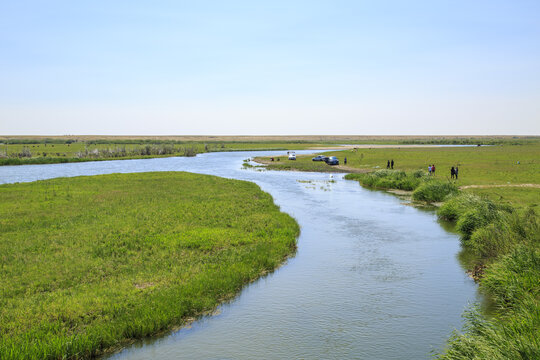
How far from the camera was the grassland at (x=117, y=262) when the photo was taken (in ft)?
42.0

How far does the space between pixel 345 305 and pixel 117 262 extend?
1090 cm

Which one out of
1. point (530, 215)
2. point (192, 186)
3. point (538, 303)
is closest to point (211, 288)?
point (538, 303)

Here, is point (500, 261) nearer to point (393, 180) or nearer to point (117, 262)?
point (117, 262)

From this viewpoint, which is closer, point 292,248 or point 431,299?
point 431,299

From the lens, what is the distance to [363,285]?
1828 centimetres

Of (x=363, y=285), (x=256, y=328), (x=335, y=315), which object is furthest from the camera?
(x=363, y=285)

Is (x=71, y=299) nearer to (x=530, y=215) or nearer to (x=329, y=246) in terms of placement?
(x=329, y=246)

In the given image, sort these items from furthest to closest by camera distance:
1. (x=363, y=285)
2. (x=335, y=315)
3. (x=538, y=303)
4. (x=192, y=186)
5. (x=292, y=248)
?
1. (x=192, y=186)
2. (x=292, y=248)
3. (x=363, y=285)
4. (x=335, y=315)
5. (x=538, y=303)

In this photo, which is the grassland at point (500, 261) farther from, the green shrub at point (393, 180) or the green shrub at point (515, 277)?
the green shrub at point (393, 180)

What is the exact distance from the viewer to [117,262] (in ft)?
62.1

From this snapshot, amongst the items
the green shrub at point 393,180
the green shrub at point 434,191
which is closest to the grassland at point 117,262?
the green shrub at point 434,191

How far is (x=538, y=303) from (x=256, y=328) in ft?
30.3

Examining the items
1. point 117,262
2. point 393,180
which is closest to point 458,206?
point 393,180

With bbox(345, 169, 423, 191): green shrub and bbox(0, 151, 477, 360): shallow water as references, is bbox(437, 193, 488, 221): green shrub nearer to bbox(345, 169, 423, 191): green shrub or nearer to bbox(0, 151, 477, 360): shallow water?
bbox(0, 151, 477, 360): shallow water
